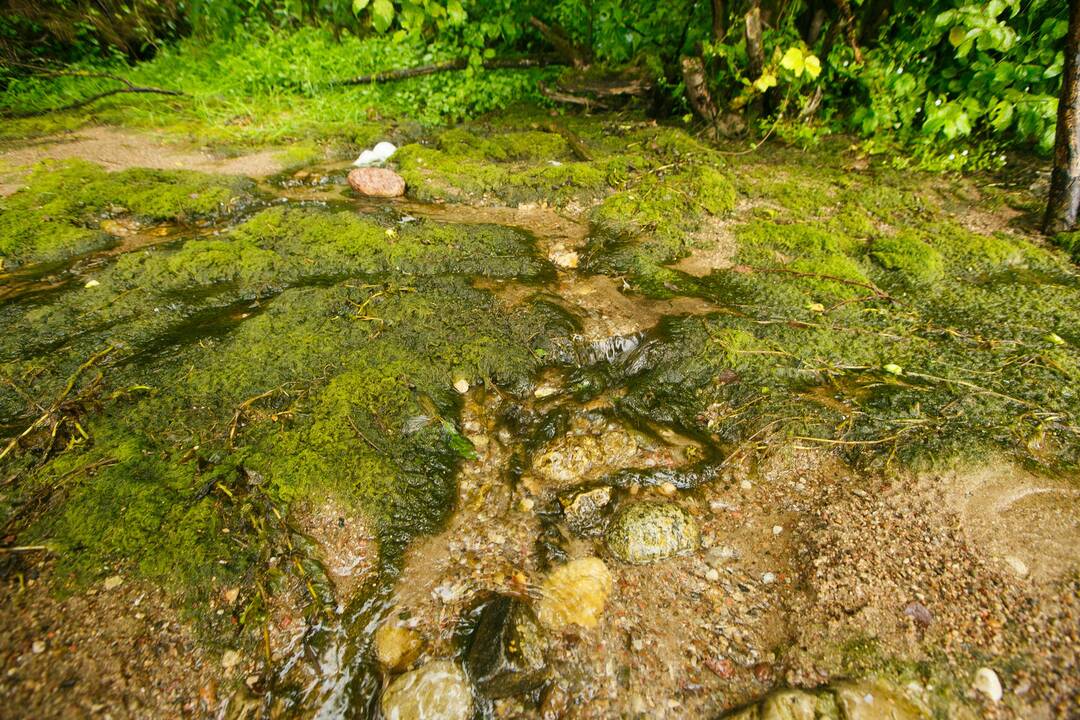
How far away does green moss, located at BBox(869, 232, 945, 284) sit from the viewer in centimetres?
326

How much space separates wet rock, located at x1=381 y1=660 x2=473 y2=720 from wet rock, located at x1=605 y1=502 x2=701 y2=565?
29.7 inches

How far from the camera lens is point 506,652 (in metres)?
→ 1.73

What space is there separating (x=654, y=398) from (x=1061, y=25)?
4.20m

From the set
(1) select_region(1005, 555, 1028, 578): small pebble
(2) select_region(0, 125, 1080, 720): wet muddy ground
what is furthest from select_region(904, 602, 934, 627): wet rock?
(1) select_region(1005, 555, 1028, 578): small pebble

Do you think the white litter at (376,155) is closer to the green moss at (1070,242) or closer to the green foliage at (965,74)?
the green foliage at (965,74)

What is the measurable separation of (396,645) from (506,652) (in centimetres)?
39

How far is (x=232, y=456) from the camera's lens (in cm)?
220

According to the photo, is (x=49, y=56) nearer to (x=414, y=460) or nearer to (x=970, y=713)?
(x=414, y=460)

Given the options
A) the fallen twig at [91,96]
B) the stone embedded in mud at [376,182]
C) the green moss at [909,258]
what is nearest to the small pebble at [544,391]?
the green moss at [909,258]

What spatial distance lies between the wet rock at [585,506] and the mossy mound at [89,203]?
12.3 ft

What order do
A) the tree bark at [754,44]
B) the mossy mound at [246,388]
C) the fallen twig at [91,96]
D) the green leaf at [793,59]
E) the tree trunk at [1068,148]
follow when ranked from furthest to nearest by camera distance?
1. the fallen twig at [91,96]
2. the tree bark at [754,44]
3. the green leaf at [793,59]
4. the tree trunk at [1068,148]
5. the mossy mound at [246,388]

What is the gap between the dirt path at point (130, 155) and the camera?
4.79 metres

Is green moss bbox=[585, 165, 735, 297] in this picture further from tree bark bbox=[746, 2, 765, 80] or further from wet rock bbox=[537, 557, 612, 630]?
wet rock bbox=[537, 557, 612, 630]

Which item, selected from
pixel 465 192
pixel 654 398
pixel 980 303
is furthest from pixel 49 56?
pixel 980 303
